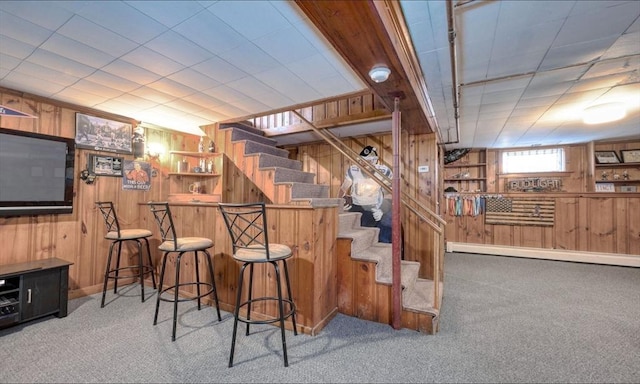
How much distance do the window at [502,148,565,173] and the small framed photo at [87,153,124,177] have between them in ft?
23.0

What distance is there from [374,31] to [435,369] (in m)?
2.11

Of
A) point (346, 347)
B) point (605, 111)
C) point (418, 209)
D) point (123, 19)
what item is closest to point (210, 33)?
point (123, 19)

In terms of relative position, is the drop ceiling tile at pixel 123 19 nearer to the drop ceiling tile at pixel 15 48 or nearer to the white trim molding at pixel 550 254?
the drop ceiling tile at pixel 15 48

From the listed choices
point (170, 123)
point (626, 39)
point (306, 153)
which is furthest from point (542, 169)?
point (170, 123)

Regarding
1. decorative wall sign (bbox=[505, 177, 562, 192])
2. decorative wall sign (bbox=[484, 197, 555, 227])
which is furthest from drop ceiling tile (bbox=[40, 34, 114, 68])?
decorative wall sign (bbox=[505, 177, 562, 192])

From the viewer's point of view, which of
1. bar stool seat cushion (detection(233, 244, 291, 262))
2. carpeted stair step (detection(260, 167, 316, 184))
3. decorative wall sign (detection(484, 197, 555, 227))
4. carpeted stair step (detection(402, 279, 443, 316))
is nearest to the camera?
bar stool seat cushion (detection(233, 244, 291, 262))

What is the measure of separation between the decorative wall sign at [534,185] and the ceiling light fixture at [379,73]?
17.6 feet

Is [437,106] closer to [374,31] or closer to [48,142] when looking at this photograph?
[374,31]

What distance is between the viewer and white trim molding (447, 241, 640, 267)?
15.5 ft

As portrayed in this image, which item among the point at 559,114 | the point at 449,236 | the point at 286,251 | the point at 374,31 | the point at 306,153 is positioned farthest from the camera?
the point at 449,236

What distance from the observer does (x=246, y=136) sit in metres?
3.91

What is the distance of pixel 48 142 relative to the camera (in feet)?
8.99

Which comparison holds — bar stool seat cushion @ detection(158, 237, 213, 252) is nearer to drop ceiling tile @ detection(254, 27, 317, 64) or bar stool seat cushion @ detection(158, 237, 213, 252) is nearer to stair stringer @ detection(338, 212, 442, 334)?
stair stringer @ detection(338, 212, 442, 334)

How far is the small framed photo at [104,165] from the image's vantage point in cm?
311
